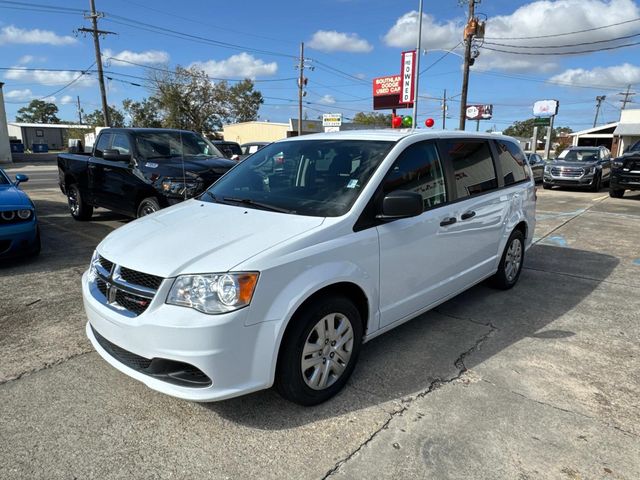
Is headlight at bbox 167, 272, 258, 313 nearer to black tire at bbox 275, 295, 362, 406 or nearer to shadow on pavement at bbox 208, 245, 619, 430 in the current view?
black tire at bbox 275, 295, 362, 406

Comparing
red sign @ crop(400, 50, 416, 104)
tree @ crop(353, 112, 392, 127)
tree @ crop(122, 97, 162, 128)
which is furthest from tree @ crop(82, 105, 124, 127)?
red sign @ crop(400, 50, 416, 104)

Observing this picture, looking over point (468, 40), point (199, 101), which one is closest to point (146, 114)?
point (199, 101)

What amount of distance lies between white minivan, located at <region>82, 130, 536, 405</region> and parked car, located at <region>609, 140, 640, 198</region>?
12.7 metres

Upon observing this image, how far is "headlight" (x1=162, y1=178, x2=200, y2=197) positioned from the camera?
267 inches

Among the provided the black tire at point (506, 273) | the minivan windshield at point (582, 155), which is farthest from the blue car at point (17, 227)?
the minivan windshield at point (582, 155)

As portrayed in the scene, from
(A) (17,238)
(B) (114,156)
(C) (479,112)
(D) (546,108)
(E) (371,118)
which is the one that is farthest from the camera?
(E) (371,118)

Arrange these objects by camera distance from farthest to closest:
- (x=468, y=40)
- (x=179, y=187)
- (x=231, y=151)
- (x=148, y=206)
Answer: (x=468, y=40), (x=231, y=151), (x=148, y=206), (x=179, y=187)

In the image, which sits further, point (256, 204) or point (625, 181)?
point (625, 181)

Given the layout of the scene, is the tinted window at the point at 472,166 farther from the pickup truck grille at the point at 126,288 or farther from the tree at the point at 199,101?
the tree at the point at 199,101

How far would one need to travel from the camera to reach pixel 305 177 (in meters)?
3.61

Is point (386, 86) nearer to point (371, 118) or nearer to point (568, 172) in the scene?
point (568, 172)

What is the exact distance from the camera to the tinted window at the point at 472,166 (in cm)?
406

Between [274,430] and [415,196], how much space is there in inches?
68.5

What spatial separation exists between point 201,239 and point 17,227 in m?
4.11
